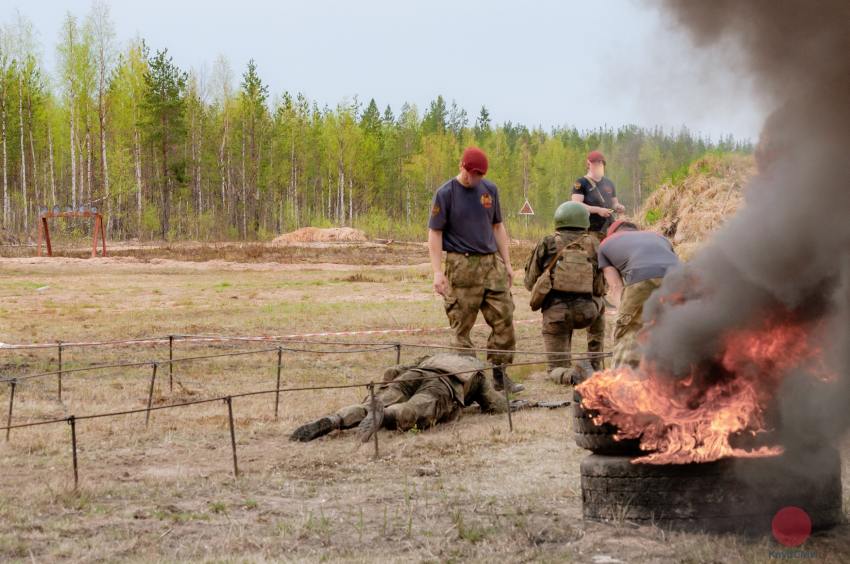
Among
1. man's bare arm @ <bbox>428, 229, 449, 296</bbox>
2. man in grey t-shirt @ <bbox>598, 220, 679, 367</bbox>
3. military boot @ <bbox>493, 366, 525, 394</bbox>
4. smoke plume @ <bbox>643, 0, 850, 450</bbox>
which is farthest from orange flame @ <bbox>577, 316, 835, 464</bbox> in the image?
military boot @ <bbox>493, 366, 525, 394</bbox>

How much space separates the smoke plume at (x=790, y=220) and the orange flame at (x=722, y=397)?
2.4 inches

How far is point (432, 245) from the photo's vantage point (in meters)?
10.5

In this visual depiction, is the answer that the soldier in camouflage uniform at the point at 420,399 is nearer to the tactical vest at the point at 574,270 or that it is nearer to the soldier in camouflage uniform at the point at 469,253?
the soldier in camouflage uniform at the point at 469,253

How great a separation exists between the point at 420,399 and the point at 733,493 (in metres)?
3.80

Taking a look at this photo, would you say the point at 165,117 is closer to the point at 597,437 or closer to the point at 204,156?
the point at 204,156

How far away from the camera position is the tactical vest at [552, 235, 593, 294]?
37.3ft

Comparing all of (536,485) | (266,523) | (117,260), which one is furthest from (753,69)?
(117,260)

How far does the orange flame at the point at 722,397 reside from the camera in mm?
5398

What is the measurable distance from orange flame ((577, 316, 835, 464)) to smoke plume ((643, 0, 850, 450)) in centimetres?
6

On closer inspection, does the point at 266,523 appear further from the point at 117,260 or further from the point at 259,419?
the point at 117,260

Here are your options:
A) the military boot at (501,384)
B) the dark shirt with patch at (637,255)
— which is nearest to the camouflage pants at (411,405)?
the military boot at (501,384)

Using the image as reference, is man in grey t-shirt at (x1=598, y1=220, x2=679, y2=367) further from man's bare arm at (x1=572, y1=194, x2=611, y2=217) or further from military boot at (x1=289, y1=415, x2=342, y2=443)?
man's bare arm at (x1=572, y1=194, x2=611, y2=217)

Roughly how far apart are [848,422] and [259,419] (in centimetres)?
574

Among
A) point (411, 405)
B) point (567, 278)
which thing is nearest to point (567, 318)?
point (567, 278)
